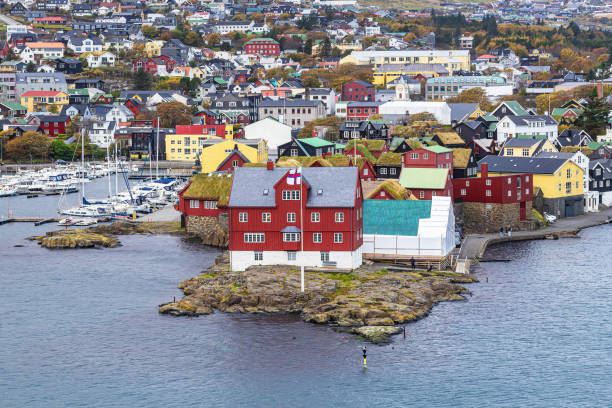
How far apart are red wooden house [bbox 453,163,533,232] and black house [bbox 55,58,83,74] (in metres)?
105

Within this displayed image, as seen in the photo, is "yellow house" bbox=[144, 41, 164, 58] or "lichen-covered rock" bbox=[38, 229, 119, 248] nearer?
"lichen-covered rock" bbox=[38, 229, 119, 248]

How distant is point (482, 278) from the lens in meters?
51.0

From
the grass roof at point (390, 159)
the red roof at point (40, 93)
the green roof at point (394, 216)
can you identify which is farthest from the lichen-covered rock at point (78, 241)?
the red roof at point (40, 93)

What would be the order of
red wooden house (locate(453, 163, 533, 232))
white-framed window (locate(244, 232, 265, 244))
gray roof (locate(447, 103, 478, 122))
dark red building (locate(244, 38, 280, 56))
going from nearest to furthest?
white-framed window (locate(244, 232, 265, 244)) < red wooden house (locate(453, 163, 533, 232)) < gray roof (locate(447, 103, 478, 122)) < dark red building (locate(244, 38, 280, 56))

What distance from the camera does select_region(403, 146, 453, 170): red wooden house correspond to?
6831 centimetres

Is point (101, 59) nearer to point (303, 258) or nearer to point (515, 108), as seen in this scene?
point (515, 108)

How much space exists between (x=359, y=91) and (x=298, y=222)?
265 ft

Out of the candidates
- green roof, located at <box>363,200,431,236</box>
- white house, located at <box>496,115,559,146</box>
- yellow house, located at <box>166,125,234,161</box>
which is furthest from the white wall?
yellow house, located at <box>166,125,234,161</box>

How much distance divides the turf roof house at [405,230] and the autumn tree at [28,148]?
6892cm

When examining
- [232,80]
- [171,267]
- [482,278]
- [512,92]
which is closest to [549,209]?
[482,278]

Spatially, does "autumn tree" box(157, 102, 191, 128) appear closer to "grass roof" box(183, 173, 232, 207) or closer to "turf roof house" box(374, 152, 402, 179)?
"turf roof house" box(374, 152, 402, 179)

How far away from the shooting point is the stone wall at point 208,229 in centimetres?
6059

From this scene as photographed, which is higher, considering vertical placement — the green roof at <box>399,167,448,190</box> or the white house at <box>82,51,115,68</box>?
the white house at <box>82,51,115,68</box>

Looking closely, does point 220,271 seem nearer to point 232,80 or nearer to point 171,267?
point 171,267
